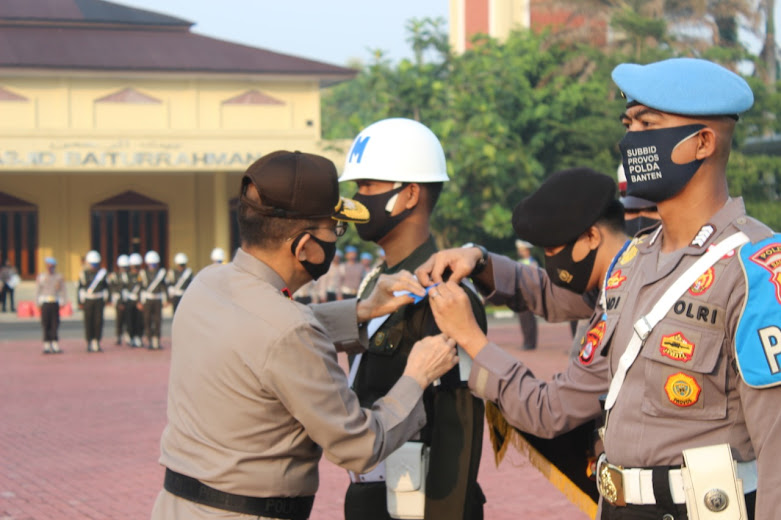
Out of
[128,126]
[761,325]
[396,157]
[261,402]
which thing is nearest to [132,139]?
[128,126]

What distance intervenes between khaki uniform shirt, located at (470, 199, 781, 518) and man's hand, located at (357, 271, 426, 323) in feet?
3.08

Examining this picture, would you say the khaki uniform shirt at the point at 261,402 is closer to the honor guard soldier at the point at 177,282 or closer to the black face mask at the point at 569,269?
the black face mask at the point at 569,269

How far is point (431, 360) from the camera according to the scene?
3074mm

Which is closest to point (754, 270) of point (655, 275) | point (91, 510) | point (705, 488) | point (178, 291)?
point (655, 275)

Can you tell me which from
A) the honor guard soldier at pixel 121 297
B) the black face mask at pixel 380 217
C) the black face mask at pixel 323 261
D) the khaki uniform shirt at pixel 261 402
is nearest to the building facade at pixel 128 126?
the honor guard soldier at pixel 121 297

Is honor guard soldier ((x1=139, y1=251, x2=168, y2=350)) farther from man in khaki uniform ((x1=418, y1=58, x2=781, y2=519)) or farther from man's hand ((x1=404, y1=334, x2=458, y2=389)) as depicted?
man in khaki uniform ((x1=418, y1=58, x2=781, y2=519))

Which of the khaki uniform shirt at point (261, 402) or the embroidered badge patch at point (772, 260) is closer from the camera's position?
the embroidered badge patch at point (772, 260)

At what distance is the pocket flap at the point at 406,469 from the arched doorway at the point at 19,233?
32911mm

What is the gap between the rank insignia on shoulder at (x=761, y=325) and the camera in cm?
223

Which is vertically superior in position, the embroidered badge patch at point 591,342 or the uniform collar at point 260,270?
the uniform collar at point 260,270

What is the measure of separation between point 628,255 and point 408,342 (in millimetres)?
942

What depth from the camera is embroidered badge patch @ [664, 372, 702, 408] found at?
2.39 metres

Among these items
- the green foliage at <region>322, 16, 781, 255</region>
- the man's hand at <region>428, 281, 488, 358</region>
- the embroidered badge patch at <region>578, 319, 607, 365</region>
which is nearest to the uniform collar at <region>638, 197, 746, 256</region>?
the embroidered badge patch at <region>578, 319, 607, 365</region>

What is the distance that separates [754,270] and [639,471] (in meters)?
0.55
